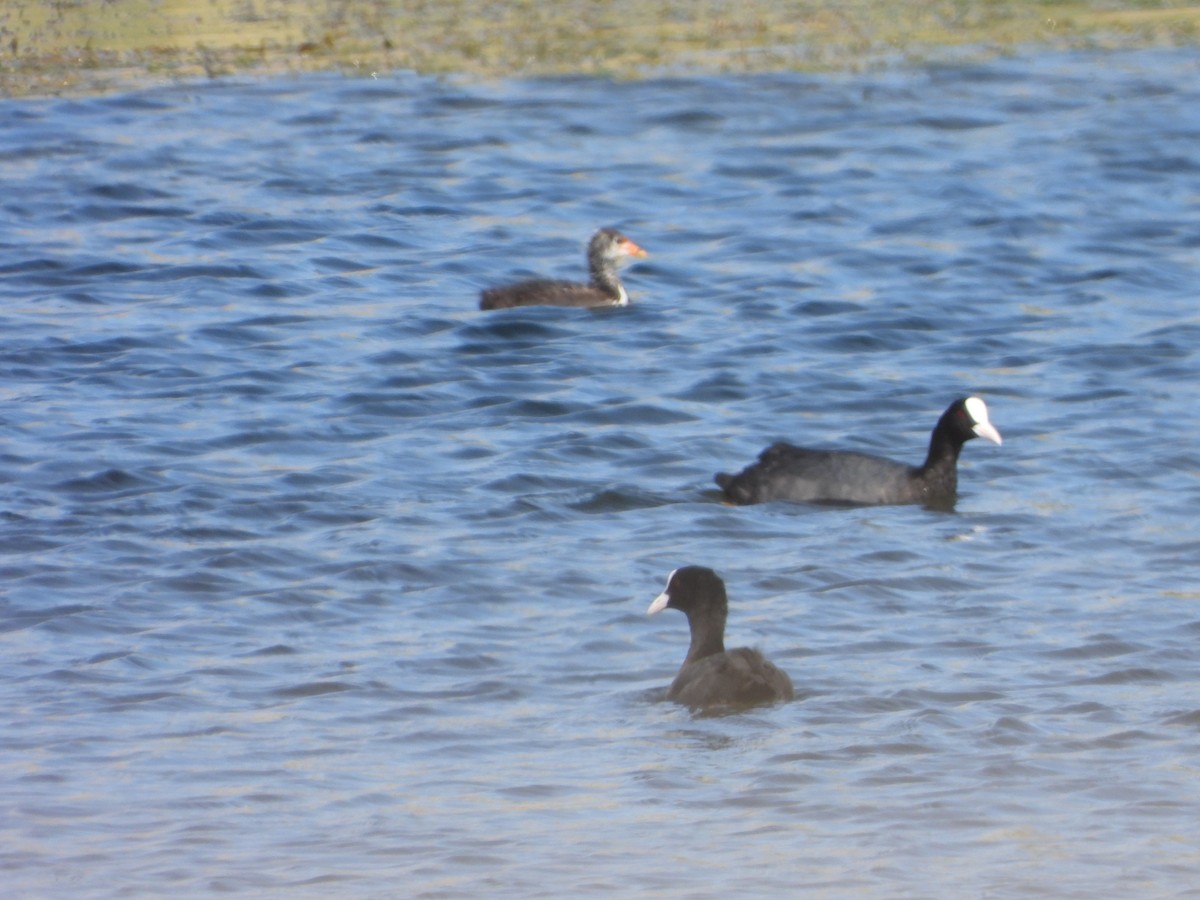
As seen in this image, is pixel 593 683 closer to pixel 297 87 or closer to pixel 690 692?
pixel 690 692

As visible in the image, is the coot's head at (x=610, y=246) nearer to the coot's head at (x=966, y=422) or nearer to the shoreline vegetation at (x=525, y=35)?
the coot's head at (x=966, y=422)

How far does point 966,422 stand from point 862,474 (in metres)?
0.79

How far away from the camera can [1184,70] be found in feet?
73.8

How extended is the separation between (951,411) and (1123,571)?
2599mm

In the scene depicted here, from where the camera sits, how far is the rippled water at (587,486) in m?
6.69

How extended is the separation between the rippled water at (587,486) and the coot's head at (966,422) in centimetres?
29

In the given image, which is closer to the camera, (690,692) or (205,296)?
(690,692)

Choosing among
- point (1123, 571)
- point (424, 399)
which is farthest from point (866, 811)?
point (424, 399)

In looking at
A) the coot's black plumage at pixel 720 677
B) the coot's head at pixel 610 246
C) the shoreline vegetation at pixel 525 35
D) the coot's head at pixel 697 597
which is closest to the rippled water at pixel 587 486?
the coot's black plumage at pixel 720 677

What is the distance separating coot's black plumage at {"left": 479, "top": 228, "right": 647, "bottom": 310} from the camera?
16.3 m

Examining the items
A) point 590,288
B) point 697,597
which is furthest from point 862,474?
point 590,288

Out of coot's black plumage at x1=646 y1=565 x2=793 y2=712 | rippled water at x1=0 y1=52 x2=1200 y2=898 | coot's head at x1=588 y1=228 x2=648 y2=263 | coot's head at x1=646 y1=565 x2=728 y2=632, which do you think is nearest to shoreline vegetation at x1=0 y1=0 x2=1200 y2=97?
rippled water at x1=0 y1=52 x2=1200 y2=898

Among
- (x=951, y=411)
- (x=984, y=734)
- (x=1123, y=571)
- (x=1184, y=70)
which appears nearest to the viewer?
(x=984, y=734)

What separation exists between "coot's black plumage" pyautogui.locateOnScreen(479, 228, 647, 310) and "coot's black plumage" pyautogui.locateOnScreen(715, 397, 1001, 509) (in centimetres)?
478
